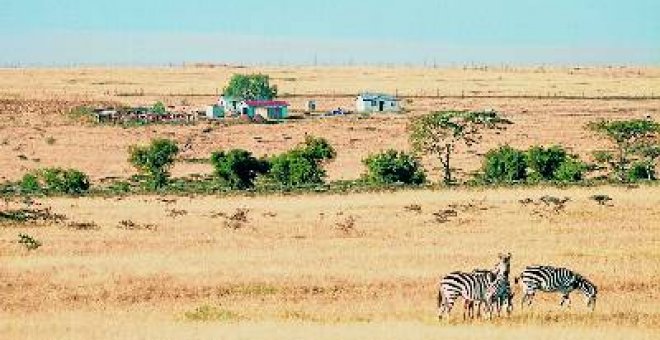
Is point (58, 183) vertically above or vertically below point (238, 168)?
below

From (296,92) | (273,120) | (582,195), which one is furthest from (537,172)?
(296,92)

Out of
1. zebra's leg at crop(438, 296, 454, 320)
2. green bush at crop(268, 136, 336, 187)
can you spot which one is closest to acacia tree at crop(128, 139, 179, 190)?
green bush at crop(268, 136, 336, 187)

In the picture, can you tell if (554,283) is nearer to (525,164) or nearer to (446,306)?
(446,306)

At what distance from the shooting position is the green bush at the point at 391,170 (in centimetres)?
6494

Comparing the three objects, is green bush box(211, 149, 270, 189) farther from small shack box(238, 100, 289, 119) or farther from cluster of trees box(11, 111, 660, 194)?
small shack box(238, 100, 289, 119)

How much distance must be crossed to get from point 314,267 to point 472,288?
8.74 metres

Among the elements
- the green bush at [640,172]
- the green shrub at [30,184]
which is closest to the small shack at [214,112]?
the green shrub at [30,184]

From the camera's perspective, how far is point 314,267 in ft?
109

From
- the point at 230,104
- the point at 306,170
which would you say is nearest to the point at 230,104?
the point at 230,104

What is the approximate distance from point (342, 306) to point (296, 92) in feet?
496

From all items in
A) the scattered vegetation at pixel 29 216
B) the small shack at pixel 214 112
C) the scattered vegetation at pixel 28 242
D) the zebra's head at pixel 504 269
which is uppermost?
the zebra's head at pixel 504 269

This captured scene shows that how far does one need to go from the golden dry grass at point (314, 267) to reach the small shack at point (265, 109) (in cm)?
6631

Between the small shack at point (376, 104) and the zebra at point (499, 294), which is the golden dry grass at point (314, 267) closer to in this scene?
the zebra at point (499, 294)

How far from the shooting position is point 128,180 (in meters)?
72.4
